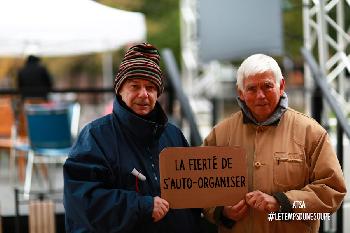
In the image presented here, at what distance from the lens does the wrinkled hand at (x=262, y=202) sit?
9.30 ft

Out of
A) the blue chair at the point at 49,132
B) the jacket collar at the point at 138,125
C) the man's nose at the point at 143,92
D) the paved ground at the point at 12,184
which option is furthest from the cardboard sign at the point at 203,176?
the blue chair at the point at 49,132

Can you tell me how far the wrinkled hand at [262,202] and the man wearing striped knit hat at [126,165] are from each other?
379mm

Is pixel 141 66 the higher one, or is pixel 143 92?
pixel 141 66

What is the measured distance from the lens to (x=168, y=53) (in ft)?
20.8

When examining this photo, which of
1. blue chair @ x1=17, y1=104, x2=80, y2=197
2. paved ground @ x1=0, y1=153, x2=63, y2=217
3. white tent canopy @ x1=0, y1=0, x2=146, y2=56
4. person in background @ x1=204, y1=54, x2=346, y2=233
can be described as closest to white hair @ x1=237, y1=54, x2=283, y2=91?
person in background @ x1=204, y1=54, x2=346, y2=233

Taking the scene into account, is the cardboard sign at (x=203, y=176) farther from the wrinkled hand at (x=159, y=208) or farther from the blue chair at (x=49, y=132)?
the blue chair at (x=49, y=132)

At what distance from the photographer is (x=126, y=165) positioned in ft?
9.49

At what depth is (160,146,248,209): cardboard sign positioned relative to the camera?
288 centimetres

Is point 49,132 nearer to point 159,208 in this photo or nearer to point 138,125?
point 138,125

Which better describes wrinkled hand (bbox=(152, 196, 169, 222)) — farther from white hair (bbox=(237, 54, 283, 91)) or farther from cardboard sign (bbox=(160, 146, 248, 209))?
white hair (bbox=(237, 54, 283, 91))

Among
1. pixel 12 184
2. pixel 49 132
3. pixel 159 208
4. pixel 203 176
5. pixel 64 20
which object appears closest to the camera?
pixel 159 208

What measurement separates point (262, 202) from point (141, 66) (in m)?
0.83

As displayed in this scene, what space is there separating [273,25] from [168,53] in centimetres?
334
